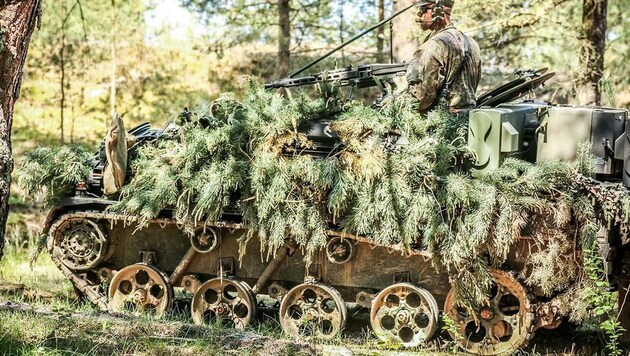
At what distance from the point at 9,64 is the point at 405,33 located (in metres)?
7.98

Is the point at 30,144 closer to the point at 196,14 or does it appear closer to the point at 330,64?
the point at 196,14

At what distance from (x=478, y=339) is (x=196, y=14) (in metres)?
12.9

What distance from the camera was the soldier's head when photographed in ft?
31.0

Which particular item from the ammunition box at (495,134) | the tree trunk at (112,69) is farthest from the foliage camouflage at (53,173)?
the tree trunk at (112,69)

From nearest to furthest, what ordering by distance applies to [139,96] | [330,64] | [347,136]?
1. [347,136]
2. [330,64]
3. [139,96]

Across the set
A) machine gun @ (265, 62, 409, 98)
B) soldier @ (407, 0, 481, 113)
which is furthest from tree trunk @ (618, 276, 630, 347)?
machine gun @ (265, 62, 409, 98)

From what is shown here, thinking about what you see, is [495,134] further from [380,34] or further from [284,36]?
[380,34]

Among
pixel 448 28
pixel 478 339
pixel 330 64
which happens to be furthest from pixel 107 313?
pixel 330 64

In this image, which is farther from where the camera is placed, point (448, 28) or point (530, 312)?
point (448, 28)

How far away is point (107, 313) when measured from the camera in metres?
8.91

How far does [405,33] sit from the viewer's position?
14.2 metres

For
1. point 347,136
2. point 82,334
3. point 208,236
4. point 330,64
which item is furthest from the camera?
point 330,64

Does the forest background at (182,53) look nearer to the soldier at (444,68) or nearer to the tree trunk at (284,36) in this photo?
the tree trunk at (284,36)

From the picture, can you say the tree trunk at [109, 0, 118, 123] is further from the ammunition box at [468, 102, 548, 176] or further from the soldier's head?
the ammunition box at [468, 102, 548, 176]
